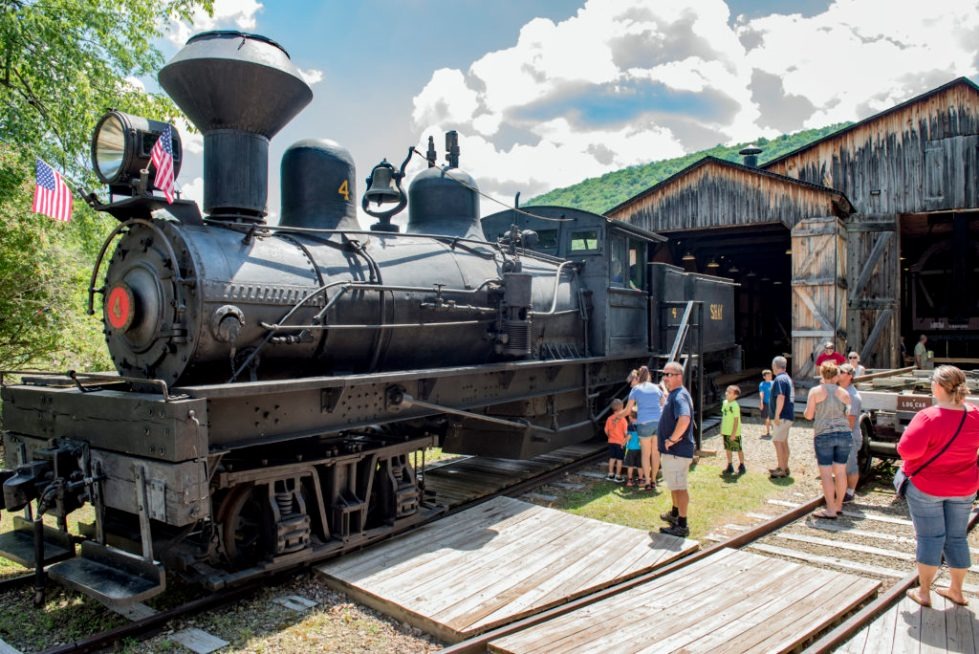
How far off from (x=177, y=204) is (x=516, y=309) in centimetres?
368

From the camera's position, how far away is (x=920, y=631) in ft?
15.3

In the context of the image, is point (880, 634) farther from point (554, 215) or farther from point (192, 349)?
point (554, 215)

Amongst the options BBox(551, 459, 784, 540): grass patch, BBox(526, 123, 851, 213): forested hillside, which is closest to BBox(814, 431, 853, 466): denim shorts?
BBox(551, 459, 784, 540): grass patch

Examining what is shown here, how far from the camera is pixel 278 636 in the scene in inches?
185

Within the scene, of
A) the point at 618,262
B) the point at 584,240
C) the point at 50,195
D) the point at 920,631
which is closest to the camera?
the point at 920,631

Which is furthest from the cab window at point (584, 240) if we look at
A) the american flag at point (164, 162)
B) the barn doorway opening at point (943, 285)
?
the barn doorway opening at point (943, 285)

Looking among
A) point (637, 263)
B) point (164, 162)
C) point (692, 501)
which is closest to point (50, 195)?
point (164, 162)

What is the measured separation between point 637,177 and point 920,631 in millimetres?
67302

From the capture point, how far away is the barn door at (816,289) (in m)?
16.1

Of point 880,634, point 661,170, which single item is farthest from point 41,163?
point 661,170

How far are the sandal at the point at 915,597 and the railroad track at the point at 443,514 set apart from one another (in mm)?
4206

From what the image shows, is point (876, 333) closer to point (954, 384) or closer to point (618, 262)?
point (618, 262)

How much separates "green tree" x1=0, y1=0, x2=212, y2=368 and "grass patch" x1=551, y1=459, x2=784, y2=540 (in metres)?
8.25

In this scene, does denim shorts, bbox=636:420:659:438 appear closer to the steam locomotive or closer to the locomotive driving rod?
the locomotive driving rod
